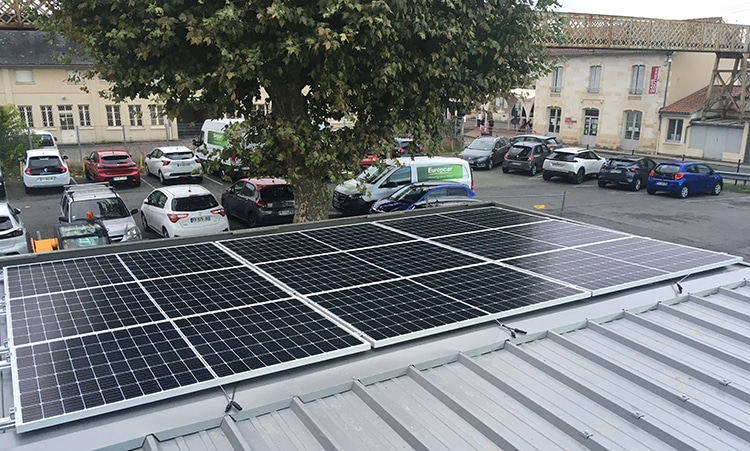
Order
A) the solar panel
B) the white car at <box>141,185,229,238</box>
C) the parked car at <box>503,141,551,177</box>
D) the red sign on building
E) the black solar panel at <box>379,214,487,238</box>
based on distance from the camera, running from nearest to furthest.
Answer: the solar panel, the black solar panel at <box>379,214,487,238</box>, the white car at <box>141,185,229,238</box>, the parked car at <box>503,141,551,177</box>, the red sign on building

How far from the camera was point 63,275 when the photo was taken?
6.84 meters

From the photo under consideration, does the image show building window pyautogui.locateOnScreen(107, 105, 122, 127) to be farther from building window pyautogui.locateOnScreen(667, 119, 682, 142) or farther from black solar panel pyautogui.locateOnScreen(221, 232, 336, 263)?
building window pyautogui.locateOnScreen(667, 119, 682, 142)

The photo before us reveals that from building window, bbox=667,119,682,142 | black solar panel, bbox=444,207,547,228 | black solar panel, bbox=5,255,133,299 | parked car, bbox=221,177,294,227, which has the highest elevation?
building window, bbox=667,119,682,142

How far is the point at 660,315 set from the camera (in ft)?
21.3

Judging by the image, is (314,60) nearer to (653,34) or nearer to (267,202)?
(267,202)

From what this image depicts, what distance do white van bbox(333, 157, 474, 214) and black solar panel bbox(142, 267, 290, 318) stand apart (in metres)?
12.5

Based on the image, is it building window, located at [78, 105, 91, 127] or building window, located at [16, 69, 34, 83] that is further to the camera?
building window, located at [78, 105, 91, 127]

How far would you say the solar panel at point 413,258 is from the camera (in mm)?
7422

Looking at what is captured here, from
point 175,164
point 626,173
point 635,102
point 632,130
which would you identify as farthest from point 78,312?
point 632,130

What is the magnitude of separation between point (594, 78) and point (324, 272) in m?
44.7

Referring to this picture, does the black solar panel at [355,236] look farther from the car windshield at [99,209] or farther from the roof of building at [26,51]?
the roof of building at [26,51]

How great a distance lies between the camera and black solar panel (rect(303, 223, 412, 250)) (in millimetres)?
8525

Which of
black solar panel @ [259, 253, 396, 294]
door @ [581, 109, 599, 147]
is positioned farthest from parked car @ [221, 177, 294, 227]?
door @ [581, 109, 599, 147]

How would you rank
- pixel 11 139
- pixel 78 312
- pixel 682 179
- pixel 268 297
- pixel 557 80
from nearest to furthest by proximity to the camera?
pixel 78 312 → pixel 268 297 → pixel 682 179 → pixel 11 139 → pixel 557 80
